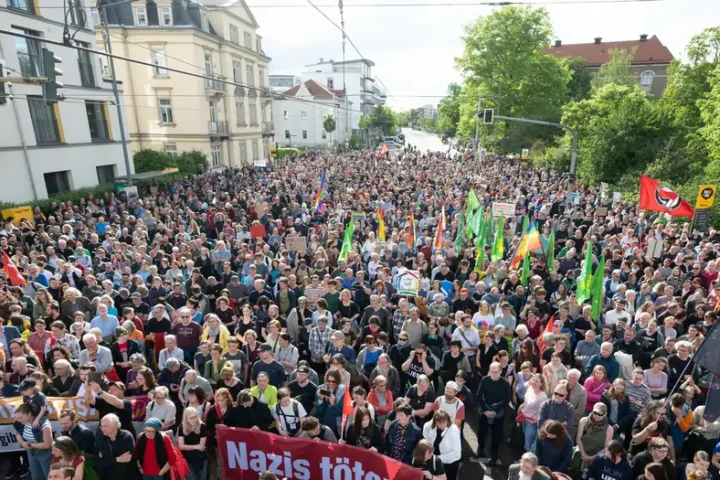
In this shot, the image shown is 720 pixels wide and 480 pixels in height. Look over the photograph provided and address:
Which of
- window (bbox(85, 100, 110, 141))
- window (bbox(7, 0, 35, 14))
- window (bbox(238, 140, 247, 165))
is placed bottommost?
window (bbox(238, 140, 247, 165))

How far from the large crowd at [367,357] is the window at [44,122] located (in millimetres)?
11655

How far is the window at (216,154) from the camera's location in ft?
127

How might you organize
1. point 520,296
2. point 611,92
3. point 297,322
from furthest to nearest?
point 611,92 < point 520,296 < point 297,322

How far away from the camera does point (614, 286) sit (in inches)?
373

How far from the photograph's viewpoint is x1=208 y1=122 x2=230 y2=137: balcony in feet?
124

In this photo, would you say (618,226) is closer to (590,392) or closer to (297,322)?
(590,392)

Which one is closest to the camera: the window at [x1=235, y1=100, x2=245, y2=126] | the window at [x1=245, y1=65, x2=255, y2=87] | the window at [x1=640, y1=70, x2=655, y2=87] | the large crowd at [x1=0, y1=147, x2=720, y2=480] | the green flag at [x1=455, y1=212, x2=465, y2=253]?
the large crowd at [x1=0, y1=147, x2=720, y2=480]

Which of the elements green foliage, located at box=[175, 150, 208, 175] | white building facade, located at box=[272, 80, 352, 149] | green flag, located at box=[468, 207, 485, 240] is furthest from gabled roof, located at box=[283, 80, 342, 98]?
green flag, located at box=[468, 207, 485, 240]

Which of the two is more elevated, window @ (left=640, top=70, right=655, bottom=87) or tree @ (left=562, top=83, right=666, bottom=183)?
window @ (left=640, top=70, right=655, bottom=87)

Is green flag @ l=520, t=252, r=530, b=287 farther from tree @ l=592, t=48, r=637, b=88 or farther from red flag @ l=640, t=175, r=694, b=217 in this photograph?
tree @ l=592, t=48, r=637, b=88

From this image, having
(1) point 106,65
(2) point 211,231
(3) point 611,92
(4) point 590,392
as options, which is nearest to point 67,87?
(1) point 106,65

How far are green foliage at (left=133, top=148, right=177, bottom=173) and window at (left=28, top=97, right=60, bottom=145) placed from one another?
6886mm

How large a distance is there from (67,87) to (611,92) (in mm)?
33609

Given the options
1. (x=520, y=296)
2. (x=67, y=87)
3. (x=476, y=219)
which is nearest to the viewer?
(x=520, y=296)
